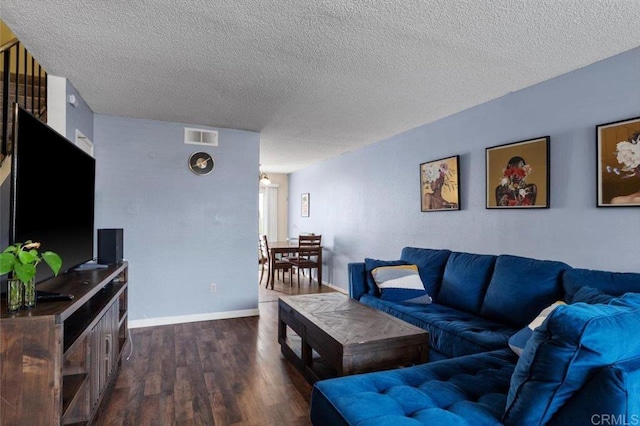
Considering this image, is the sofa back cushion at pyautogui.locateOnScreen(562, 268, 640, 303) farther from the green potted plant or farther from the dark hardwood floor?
the green potted plant

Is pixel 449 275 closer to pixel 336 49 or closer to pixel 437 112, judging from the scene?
pixel 437 112

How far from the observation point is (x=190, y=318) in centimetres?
411

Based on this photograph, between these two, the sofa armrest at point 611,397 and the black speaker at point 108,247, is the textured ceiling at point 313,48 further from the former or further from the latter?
the sofa armrest at point 611,397

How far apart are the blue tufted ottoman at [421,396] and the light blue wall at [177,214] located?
2.96 m

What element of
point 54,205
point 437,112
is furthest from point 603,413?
point 437,112

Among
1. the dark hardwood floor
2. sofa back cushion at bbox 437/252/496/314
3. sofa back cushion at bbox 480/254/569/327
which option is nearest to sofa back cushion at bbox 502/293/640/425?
sofa back cushion at bbox 480/254/569/327

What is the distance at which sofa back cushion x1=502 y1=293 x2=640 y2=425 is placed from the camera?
108 centimetres

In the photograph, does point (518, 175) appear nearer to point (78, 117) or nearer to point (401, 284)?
point (401, 284)

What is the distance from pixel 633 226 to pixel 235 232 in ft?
12.1

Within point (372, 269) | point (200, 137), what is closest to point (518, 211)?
point (372, 269)

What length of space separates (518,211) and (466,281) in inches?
29.6

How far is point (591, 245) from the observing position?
2.48 meters

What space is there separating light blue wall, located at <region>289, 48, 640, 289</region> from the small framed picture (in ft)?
6.44

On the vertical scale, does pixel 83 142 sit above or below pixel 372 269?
above
